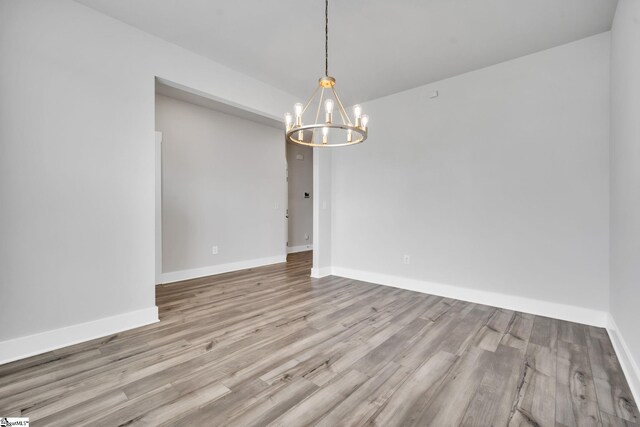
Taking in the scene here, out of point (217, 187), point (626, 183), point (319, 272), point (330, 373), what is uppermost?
point (217, 187)

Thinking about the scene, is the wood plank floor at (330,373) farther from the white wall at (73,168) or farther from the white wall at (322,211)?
the white wall at (322,211)

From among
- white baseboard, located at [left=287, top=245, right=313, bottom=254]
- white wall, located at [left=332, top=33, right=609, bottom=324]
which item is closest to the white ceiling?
white wall, located at [left=332, top=33, right=609, bottom=324]

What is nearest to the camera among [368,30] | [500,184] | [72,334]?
[72,334]

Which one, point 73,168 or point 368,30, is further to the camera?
point 368,30

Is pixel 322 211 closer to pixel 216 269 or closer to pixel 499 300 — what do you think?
pixel 216 269

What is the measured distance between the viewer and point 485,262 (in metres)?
3.46

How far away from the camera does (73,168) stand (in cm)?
246

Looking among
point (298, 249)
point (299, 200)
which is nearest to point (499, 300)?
point (298, 249)

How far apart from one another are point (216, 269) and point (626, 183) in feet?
16.5

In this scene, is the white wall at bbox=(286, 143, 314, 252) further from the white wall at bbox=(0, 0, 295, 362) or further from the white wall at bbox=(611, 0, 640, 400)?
the white wall at bbox=(611, 0, 640, 400)

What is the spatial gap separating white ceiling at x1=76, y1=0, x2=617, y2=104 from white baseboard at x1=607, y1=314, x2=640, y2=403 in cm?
265

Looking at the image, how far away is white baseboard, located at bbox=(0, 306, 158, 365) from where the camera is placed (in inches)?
86.1

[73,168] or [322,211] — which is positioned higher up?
[73,168]

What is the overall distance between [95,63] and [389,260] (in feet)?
13.1
